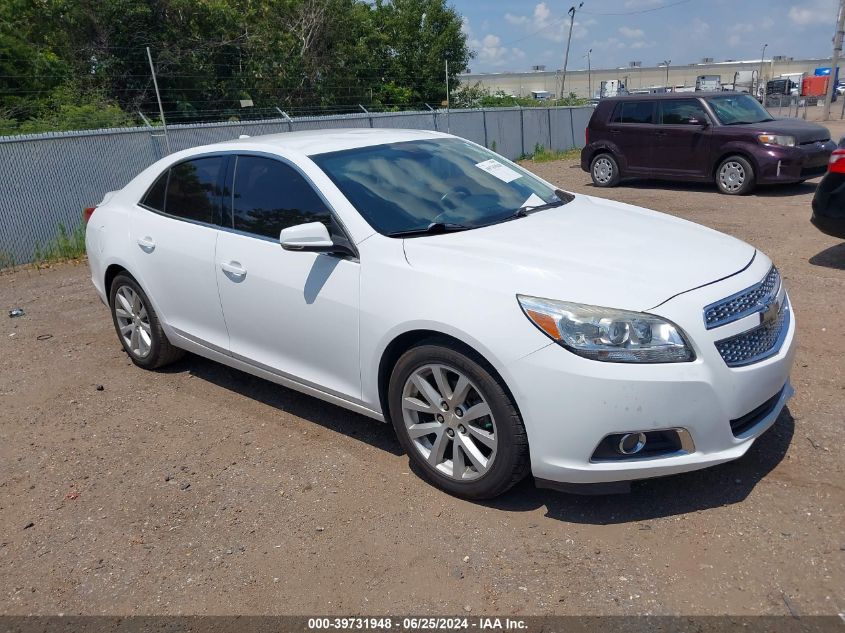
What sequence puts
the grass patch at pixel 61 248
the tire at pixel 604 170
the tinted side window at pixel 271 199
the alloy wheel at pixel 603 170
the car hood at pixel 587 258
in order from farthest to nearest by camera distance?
1. the alloy wheel at pixel 603 170
2. the tire at pixel 604 170
3. the grass patch at pixel 61 248
4. the tinted side window at pixel 271 199
5. the car hood at pixel 587 258

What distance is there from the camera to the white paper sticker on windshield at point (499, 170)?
4.49 m

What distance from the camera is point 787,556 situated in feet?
9.64

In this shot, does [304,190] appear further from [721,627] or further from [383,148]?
[721,627]

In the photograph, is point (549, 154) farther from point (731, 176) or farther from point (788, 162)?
point (788, 162)

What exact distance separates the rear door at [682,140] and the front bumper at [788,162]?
3.24 ft

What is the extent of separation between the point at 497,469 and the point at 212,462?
1718 millimetres

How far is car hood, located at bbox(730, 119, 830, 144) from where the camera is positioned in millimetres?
11680

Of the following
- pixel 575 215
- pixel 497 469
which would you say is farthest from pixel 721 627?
pixel 575 215

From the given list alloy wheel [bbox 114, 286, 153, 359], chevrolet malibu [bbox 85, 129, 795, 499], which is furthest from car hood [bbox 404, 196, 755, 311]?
alloy wheel [bbox 114, 286, 153, 359]

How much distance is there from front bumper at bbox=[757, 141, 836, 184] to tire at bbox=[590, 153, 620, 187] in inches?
112

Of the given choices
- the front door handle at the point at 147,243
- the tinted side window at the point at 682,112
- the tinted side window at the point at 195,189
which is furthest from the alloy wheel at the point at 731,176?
the front door handle at the point at 147,243

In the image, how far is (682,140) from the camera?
12766mm

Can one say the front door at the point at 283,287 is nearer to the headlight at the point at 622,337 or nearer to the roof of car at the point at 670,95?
the headlight at the point at 622,337

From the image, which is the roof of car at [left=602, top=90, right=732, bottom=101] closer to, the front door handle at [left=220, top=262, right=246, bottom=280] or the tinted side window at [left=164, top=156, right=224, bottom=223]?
the tinted side window at [left=164, top=156, right=224, bottom=223]
